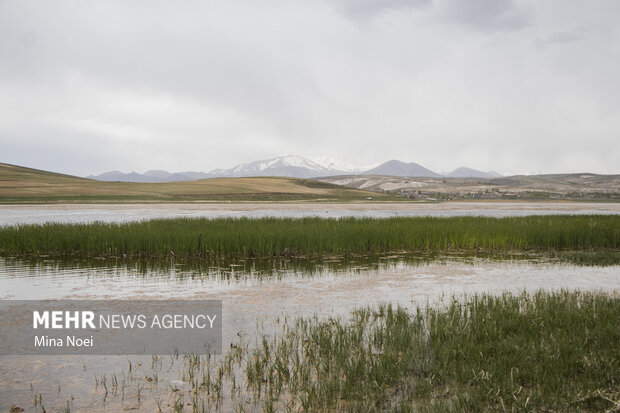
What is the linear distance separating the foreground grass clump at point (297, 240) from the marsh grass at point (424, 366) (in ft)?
31.7

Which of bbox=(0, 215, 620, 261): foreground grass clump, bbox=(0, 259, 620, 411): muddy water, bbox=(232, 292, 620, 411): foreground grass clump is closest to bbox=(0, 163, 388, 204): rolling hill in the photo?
bbox=(0, 215, 620, 261): foreground grass clump

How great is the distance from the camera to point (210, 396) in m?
5.60

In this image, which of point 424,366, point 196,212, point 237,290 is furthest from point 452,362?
point 196,212

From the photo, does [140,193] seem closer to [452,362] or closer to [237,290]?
[237,290]

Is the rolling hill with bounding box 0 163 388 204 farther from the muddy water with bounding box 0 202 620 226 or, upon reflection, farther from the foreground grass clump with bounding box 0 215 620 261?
the foreground grass clump with bounding box 0 215 620 261

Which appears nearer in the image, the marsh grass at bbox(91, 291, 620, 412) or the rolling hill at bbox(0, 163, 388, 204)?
the marsh grass at bbox(91, 291, 620, 412)

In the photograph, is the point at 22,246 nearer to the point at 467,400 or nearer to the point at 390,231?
the point at 390,231

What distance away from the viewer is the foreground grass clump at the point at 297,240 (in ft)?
58.5

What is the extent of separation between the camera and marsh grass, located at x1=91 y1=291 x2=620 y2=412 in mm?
5266

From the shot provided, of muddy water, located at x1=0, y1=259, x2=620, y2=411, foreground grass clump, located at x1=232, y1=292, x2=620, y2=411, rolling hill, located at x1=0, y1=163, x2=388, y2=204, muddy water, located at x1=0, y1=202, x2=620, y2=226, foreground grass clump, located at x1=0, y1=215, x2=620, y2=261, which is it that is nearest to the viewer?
foreground grass clump, located at x1=232, y1=292, x2=620, y2=411

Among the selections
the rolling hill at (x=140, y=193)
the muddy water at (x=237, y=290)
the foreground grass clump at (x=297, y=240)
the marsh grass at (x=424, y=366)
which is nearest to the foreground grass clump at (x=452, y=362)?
the marsh grass at (x=424, y=366)

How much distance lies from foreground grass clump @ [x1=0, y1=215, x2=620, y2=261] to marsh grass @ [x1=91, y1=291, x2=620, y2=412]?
967cm

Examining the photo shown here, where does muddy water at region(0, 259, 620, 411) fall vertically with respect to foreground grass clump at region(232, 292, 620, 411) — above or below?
below

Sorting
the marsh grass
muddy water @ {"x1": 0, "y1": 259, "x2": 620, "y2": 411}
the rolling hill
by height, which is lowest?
muddy water @ {"x1": 0, "y1": 259, "x2": 620, "y2": 411}
